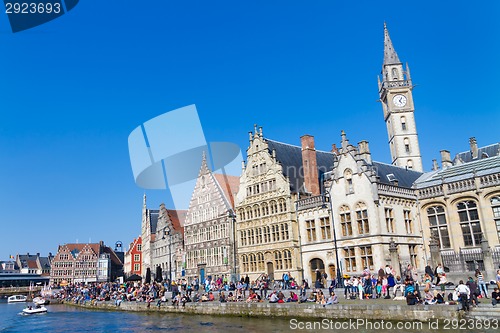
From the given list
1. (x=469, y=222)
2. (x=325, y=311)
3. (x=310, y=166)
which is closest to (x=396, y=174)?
(x=310, y=166)

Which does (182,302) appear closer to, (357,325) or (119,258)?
(357,325)

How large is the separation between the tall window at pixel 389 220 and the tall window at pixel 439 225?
4.03 metres

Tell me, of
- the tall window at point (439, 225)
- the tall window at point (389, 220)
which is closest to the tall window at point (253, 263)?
the tall window at point (389, 220)

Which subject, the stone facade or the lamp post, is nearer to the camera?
the stone facade

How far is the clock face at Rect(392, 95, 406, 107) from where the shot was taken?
5856cm

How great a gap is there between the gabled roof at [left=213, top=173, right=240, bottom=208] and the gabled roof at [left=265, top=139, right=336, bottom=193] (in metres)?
8.55

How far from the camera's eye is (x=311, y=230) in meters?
38.1

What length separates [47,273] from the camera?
12750 cm

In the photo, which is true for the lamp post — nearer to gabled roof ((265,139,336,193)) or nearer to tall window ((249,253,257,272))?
tall window ((249,253,257,272))

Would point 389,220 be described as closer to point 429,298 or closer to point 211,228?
point 429,298

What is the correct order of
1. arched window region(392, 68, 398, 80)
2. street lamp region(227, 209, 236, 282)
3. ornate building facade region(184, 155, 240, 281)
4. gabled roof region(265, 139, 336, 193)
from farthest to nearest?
1. arched window region(392, 68, 398, 80)
2. ornate building facade region(184, 155, 240, 281)
3. street lamp region(227, 209, 236, 282)
4. gabled roof region(265, 139, 336, 193)

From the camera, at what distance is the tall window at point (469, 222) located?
33094mm

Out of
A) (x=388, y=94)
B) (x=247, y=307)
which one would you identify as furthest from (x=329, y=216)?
(x=388, y=94)

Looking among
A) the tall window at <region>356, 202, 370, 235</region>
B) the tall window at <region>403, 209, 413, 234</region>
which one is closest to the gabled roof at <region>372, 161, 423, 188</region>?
the tall window at <region>403, 209, 413, 234</region>
